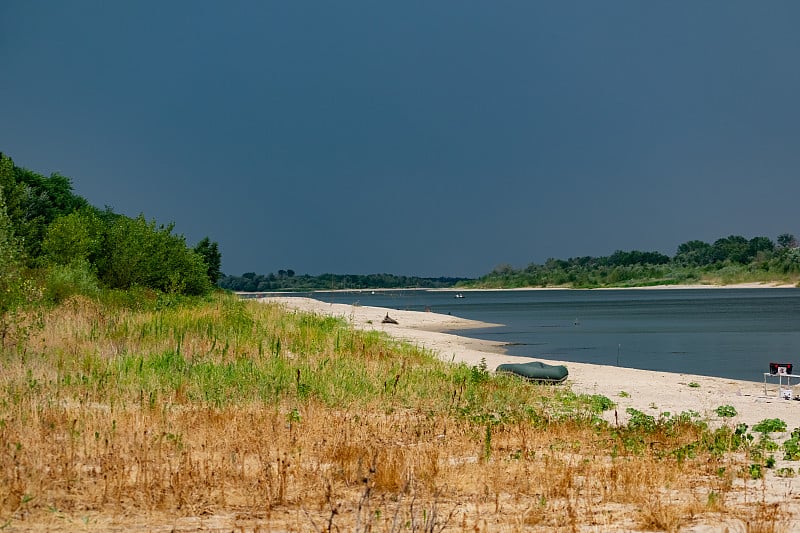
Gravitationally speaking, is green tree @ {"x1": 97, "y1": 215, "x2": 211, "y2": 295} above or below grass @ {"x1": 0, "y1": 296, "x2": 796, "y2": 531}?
above

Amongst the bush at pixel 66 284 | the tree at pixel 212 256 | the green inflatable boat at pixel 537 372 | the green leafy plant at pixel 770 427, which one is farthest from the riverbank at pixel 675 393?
the tree at pixel 212 256

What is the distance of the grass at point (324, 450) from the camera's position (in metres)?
7.77

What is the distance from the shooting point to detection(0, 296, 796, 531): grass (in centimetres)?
777

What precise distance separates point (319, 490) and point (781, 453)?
23.1ft

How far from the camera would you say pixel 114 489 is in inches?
322

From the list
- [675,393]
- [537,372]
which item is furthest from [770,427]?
[537,372]

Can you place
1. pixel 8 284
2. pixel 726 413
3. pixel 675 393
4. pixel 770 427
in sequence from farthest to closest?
pixel 675 393 < pixel 8 284 < pixel 726 413 < pixel 770 427

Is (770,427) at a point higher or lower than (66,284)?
lower

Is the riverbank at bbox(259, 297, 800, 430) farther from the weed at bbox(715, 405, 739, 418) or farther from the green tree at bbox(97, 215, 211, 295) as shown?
the green tree at bbox(97, 215, 211, 295)

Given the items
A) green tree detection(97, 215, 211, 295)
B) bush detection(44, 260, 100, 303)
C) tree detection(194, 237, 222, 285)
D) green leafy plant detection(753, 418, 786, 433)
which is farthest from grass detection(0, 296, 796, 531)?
tree detection(194, 237, 222, 285)

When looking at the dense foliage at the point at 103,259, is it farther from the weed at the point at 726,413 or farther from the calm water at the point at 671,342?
the weed at the point at 726,413

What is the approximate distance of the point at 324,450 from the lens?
10258mm

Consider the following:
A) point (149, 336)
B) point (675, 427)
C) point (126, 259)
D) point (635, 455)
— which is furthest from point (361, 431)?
point (126, 259)

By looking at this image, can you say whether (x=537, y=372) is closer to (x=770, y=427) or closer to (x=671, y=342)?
(x=770, y=427)
